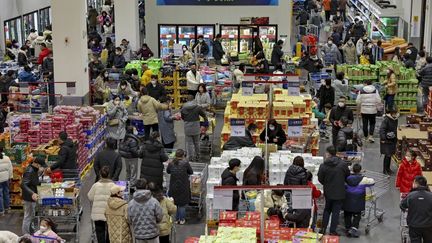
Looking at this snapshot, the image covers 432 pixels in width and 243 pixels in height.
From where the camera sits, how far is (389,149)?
55.1ft

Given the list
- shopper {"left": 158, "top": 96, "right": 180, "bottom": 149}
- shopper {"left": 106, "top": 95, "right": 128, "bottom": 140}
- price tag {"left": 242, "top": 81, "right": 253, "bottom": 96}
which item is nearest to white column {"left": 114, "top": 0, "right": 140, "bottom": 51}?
shopper {"left": 106, "top": 95, "right": 128, "bottom": 140}

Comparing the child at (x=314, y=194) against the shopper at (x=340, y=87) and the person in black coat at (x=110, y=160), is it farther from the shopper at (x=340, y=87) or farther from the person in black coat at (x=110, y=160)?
the shopper at (x=340, y=87)

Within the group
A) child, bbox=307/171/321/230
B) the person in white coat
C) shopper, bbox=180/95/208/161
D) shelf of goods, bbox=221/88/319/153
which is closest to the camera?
the person in white coat

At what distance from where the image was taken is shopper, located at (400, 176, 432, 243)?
39.4 ft

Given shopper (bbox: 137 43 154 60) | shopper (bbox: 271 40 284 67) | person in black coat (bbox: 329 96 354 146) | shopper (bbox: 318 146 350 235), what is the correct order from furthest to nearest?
shopper (bbox: 271 40 284 67), shopper (bbox: 137 43 154 60), person in black coat (bbox: 329 96 354 146), shopper (bbox: 318 146 350 235)

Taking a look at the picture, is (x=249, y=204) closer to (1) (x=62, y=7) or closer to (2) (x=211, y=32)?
(1) (x=62, y=7)

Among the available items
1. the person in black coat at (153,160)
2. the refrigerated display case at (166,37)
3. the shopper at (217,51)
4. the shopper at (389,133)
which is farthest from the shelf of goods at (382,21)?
the person in black coat at (153,160)

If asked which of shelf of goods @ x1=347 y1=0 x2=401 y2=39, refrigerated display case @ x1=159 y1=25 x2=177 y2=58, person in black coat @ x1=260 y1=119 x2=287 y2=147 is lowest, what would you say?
person in black coat @ x1=260 y1=119 x2=287 y2=147

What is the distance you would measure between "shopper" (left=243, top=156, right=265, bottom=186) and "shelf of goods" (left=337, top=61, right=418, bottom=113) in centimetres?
955

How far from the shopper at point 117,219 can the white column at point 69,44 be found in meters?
10.3

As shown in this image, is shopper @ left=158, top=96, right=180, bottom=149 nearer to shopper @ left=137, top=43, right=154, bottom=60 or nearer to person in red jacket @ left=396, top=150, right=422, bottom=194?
person in red jacket @ left=396, top=150, right=422, bottom=194

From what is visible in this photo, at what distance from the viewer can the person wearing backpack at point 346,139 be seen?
15.8m

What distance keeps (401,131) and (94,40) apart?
1468cm

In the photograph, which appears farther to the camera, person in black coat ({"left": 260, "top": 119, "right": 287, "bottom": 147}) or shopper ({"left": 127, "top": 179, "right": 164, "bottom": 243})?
person in black coat ({"left": 260, "top": 119, "right": 287, "bottom": 147})
